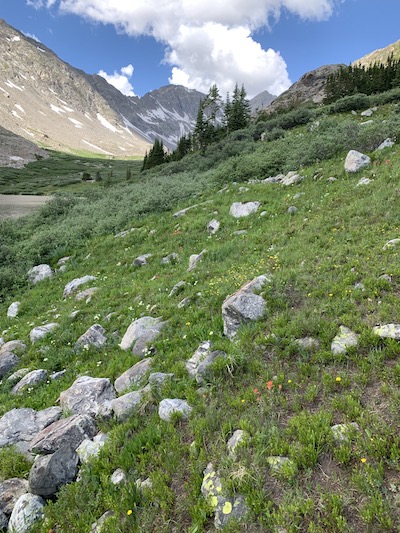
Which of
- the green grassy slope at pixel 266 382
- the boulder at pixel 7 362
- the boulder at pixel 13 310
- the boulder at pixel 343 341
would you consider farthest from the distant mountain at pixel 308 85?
the boulder at pixel 7 362

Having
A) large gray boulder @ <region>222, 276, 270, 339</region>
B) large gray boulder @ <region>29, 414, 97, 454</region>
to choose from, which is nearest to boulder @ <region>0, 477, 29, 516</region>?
large gray boulder @ <region>29, 414, 97, 454</region>

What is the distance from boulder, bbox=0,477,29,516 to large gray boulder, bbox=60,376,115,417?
5.53 feet

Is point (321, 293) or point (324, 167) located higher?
point (324, 167)

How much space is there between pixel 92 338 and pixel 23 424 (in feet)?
12.0

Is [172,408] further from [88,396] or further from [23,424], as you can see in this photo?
[23,424]

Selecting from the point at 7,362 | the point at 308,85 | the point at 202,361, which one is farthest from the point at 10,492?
the point at 308,85

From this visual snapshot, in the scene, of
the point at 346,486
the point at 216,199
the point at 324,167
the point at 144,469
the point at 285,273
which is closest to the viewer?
the point at 346,486

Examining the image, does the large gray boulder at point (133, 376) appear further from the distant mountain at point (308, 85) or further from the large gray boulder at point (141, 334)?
the distant mountain at point (308, 85)

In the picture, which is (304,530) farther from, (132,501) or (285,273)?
(285,273)

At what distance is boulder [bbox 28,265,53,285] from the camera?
19.8 meters

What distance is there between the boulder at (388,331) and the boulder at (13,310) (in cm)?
1588

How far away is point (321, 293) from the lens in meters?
8.85

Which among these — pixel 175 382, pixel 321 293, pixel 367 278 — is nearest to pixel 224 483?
pixel 175 382

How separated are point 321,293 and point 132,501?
6612mm
